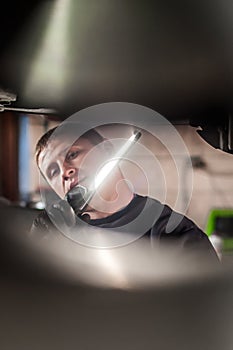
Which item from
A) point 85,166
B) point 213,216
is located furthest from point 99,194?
point 213,216

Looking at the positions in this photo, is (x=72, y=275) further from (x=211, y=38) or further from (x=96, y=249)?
(x=211, y=38)

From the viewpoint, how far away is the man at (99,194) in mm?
883

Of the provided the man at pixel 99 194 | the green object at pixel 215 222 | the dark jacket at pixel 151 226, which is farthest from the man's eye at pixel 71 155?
the green object at pixel 215 222

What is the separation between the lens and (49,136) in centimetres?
88

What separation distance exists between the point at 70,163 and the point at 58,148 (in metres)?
0.03

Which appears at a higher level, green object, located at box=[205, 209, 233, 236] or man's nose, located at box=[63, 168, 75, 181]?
man's nose, located at box=[63, 168, 75, 181]

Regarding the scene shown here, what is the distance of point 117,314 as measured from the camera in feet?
2.87

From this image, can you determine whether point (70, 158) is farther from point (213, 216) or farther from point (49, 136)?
point (213, 216)

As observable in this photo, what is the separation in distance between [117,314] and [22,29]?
1.72ft

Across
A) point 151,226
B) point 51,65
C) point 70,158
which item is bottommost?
point 151,226

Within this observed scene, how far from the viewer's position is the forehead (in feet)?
2.93

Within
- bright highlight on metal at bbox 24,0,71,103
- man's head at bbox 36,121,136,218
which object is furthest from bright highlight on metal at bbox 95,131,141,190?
bright highlight on metal at bbox 24,0,71,103

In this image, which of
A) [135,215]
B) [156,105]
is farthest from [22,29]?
[135,215]

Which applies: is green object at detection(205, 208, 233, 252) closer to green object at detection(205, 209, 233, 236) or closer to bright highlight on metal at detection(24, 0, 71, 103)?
green object at detection(205, 209, 233, 236)
